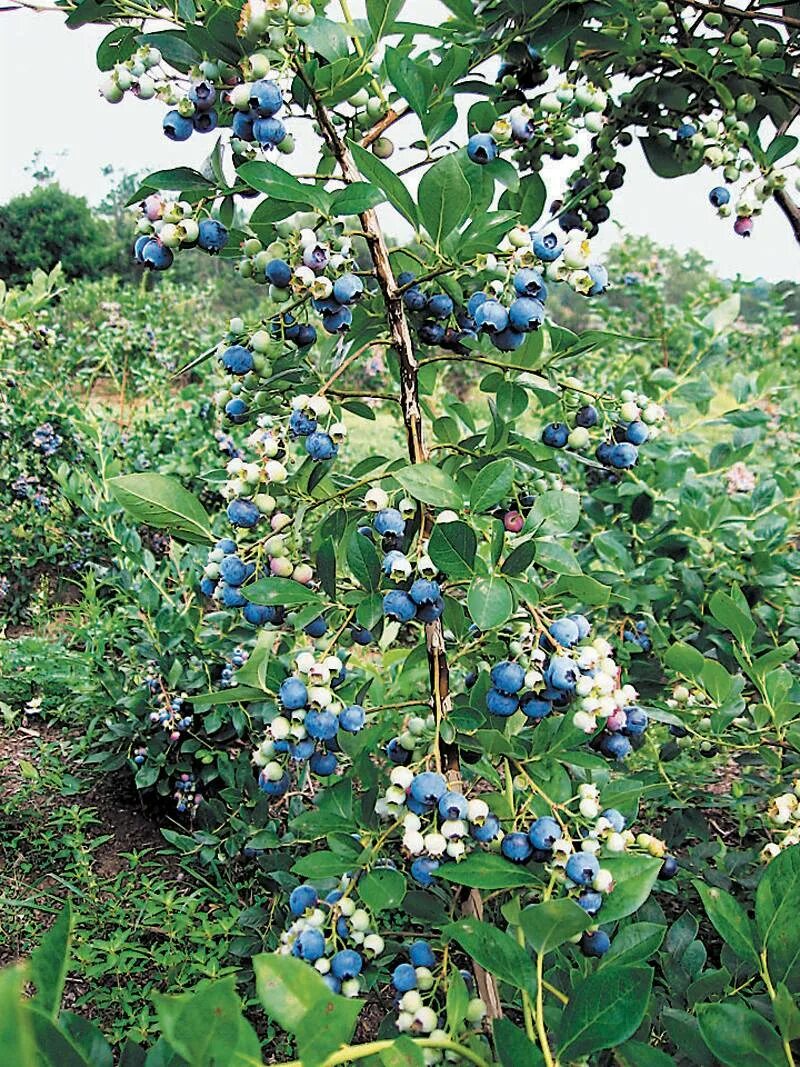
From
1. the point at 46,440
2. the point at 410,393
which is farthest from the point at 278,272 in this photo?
the point at 46,440

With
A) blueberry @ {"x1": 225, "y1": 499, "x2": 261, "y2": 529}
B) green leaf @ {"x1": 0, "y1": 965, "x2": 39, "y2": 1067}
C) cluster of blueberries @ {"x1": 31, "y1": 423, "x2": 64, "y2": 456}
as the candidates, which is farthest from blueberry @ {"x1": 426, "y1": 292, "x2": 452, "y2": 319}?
cluster of blueberries @ {"x1": 31, "y1": 423, "x2": 64, "y2": 456}

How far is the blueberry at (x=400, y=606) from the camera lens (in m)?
0.83

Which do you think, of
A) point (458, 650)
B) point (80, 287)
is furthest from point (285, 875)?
point (80, 287)

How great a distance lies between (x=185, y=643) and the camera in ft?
7.22

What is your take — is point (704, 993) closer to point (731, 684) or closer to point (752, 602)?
point (731, 684)

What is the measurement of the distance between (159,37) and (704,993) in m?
0.92

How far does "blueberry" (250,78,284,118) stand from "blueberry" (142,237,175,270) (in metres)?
0.15

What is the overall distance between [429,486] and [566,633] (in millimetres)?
171

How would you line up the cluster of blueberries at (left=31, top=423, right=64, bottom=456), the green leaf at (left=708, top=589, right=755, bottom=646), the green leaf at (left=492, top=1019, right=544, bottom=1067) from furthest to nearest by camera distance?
the cluster of blueberries at (left=31, top=423, right=64, bottom=456), the green leaf at (left=708, top=589, right=755, bottom=646), the green leaf at (left=492, top=1019, right=544, bottom=1067)

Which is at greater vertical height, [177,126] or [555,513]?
[177,126]

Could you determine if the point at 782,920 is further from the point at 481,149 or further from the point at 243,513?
the point at 481,149

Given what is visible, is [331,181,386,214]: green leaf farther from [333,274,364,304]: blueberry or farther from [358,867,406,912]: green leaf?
[358,867,406,912]: green leaf

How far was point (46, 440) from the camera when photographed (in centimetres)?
386

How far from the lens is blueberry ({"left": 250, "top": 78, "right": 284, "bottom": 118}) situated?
2.47ft
